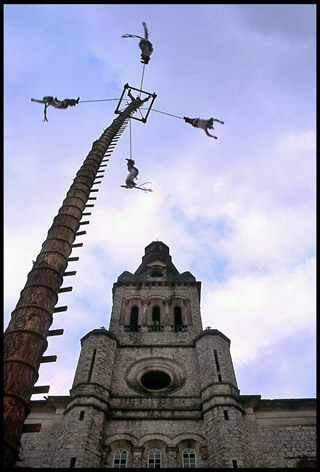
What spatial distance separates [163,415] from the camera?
1720cm

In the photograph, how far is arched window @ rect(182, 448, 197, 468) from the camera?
15.2m

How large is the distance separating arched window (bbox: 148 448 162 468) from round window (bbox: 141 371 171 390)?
4586 mm

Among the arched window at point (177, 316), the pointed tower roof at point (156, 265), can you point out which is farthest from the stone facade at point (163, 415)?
the pointed tower roof at point (156, 265)

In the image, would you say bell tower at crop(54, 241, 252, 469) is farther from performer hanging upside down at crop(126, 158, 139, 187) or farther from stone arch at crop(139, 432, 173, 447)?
performer hanging upside down at crop(126, 158, 139, 187)

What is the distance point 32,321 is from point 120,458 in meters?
12.2

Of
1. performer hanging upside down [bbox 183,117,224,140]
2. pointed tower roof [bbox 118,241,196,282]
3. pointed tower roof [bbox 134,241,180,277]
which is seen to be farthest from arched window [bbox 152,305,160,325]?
performer hanging upside down [bbox 183,117,224,140]

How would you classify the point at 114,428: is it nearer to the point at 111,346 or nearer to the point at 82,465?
the point at 82,465

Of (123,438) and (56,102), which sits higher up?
(56,102)

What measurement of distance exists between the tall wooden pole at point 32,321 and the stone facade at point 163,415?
1048 centimetres

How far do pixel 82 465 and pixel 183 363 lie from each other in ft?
26.4

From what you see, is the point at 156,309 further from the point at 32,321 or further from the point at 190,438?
the point at 32,321

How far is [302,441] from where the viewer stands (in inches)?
634

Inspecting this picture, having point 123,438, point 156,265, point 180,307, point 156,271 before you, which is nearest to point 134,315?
point 180,307

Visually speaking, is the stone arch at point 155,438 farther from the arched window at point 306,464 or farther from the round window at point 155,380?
the arched window at point 306,464
